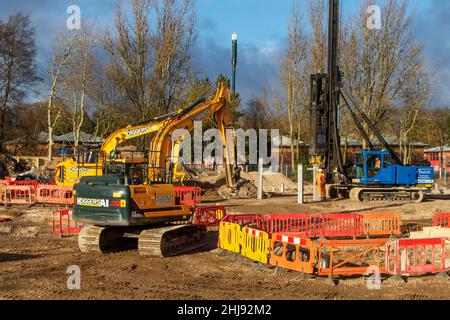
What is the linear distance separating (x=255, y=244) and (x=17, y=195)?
16.7 m

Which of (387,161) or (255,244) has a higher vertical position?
(387,161)

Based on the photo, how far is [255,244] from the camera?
37.6 feet

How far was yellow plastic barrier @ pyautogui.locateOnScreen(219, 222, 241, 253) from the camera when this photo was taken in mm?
12266

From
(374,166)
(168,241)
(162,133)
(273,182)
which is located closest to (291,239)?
(168,241)

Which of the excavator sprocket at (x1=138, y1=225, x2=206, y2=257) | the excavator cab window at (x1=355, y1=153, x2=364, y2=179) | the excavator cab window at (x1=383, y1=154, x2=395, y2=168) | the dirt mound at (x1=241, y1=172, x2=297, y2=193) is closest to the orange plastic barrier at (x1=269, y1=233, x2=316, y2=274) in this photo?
the excavator sprocket at (x1=138, y1=225, x2=206, y2=257)

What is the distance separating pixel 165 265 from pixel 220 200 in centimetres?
1617

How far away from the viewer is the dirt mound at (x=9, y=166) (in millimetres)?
41344

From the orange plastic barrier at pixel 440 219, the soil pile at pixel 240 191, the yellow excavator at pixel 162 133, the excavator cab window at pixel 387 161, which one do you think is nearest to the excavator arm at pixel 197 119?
the yellow excavator at pixel 162 133

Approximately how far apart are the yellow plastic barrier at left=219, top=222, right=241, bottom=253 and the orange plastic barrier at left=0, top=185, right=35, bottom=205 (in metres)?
13.8

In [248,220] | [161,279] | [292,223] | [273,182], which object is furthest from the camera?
[273,182]

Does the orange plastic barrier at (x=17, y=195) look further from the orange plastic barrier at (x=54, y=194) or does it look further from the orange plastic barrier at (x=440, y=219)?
the orange plastic barrier at (x=440, y=219)

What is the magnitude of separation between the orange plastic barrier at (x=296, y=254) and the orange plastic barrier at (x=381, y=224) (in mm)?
5229

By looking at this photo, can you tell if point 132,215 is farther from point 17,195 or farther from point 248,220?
point 17,195
